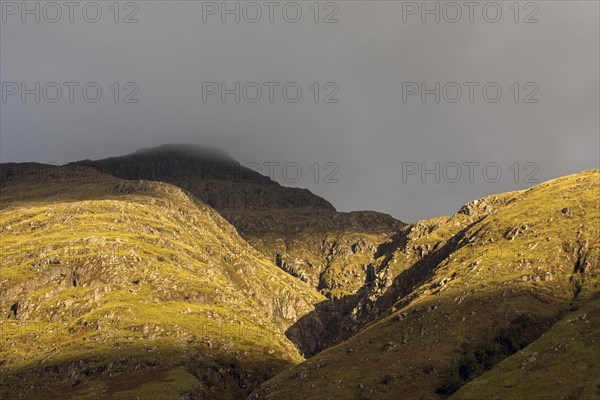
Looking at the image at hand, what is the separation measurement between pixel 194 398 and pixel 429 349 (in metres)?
79.3

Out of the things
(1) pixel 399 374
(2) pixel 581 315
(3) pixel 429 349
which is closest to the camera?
(2) pixel 581 315

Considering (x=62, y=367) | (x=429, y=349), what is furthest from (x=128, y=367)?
(x=429, y=349)

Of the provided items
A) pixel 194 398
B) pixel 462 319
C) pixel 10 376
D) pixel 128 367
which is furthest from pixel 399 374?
pixel 10 376

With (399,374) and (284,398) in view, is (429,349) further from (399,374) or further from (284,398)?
(284,398)

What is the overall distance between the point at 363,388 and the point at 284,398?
24913 millimetres

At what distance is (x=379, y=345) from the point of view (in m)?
197

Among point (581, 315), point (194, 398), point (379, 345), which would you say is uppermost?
point (581, 315)

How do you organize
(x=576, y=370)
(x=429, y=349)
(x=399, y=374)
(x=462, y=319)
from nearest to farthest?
(x=576, y=370), (x=399, y=374), (x=429, y=349), (x=462, y=319)

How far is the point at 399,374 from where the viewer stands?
17038 cm

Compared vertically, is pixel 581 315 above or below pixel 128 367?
above

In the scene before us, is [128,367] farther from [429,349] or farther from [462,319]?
[462,319]

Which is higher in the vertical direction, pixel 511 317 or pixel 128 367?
pixel 511 317

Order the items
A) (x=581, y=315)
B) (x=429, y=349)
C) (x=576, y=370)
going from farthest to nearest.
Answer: (x=429, y=349) < (x=581, y=315) < (x=576, y=370)

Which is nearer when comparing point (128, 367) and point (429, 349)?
point (429, 349)
